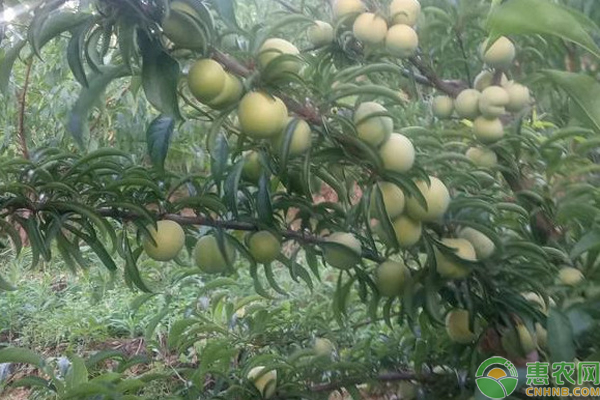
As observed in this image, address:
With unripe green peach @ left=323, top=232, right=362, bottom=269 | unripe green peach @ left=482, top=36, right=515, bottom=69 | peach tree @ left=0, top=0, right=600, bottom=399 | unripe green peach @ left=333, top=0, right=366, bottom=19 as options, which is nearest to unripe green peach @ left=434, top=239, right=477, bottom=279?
peach tree @ left=0, top=0, right=600, bottom=399

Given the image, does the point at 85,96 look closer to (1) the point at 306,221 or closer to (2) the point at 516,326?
(1) the point at 306,221

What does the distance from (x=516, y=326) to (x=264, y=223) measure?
14.2 inches

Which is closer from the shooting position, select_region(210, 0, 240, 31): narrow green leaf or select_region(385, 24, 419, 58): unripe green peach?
select_region(210, 0, 240, 31): narrow green leaf

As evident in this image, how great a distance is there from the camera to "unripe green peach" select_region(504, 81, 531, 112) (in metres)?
1.06

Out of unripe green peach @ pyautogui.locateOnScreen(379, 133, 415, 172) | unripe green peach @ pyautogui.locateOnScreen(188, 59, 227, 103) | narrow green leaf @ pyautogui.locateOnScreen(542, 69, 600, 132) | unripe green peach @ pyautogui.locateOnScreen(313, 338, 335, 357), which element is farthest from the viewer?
unripe green peach @ pyautogui.locateOnScreen(313, 338, 335, 357)

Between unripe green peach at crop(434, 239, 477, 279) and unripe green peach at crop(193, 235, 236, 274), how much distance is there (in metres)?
0.27

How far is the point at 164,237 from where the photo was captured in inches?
→ 35.0

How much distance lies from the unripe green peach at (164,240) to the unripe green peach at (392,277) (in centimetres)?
28

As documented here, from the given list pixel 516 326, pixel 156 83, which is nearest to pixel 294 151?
pixel 156 83

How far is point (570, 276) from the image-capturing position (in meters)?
0.90

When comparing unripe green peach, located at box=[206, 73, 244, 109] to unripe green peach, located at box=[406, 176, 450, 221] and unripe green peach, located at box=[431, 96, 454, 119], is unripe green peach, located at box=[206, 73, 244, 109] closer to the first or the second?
unripe green peach, located at box=[406, 176, 450, 221]

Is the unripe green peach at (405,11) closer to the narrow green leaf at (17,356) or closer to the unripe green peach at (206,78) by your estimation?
the unripe green peach at (206,78)

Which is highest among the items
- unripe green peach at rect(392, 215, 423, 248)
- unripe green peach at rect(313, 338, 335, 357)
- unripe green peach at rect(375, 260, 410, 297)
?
unripe green peach at rect(392, 215, 423, 248)

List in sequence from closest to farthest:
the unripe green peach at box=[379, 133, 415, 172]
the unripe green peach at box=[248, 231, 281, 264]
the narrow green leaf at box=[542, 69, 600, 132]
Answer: the narrow green leaf at box=[542, 69, 600, 132] < the unripe green peach at box=[379, 133, 415, 172] < the unripe green peach at box=[248, 231, 281, 264]
